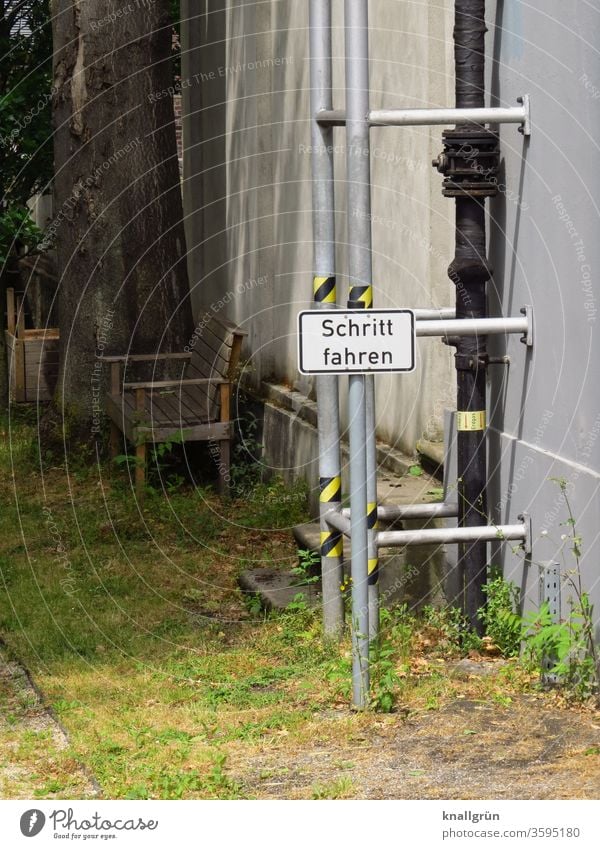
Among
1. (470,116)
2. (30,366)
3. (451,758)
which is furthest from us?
(30,366)

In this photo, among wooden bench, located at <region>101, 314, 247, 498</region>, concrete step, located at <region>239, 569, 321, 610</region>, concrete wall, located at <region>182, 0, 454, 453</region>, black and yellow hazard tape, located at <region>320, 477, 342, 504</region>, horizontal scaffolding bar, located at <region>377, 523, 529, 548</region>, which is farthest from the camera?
wooden bench, located at <region>101, 314, 247, 498</region>

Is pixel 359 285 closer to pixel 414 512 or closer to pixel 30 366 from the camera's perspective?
pixel 414 512

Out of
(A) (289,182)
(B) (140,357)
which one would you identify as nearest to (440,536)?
(B) (140,357)

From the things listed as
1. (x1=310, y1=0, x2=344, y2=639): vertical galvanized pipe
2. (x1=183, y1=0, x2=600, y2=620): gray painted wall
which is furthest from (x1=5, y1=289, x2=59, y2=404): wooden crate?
(x1=310, y1=0, x2=344, y2=639): vertical galvanized pipe

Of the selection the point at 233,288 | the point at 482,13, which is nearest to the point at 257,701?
the point at 482,13

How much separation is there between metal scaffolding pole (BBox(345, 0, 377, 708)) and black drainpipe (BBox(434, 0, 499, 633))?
2.33 ft

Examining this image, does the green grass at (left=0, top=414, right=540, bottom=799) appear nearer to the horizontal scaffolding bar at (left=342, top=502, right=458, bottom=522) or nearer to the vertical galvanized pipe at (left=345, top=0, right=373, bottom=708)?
the vertical galvanized pipe at (left=345, top=0, right=373, bottom=708)

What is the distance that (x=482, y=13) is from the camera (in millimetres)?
6195

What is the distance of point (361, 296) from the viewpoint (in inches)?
217

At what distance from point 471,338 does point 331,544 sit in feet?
3.65

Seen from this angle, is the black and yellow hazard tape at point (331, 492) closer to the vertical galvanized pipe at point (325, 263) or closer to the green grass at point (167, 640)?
the vertical galvanized pipe at point (325, 263)

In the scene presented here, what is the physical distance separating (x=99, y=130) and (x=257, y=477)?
9.65 feet

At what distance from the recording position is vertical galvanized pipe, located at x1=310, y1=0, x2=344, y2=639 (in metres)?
6.34

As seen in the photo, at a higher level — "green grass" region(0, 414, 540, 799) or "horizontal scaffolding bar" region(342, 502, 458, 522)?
"horizontal scaffolding bar" region(342, 502, 458, 522)
